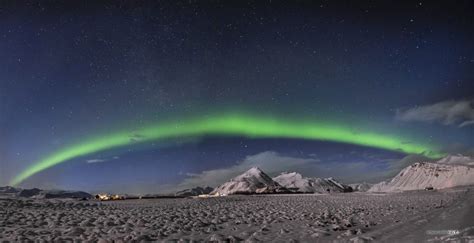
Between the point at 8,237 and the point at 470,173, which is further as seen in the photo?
the point at 470,173

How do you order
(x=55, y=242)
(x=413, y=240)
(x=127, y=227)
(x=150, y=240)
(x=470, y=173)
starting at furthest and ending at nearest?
(x=470, y=173) → (x=127, y=227) → (x=150, y=240) → (x=55, y=242) → (x=413, y=240)

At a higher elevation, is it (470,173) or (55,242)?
(470,173)

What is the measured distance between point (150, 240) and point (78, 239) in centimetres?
199

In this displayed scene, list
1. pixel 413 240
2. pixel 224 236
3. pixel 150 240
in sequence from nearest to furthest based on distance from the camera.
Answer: pixel 413 240, pixel 150 240, pixel 224 236

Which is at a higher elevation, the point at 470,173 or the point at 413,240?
the point at 470,173

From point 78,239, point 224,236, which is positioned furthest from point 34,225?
point 224,236

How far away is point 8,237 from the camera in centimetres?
1066

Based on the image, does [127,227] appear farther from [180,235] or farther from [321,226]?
[321,226]

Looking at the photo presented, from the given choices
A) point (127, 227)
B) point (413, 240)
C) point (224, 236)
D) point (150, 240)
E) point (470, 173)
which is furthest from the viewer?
point (470, 173)

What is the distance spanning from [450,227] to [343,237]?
9.20 ft

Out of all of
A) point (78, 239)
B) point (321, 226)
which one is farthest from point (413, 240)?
point (78, 239)

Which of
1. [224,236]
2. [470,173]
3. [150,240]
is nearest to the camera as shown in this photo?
[150,240]

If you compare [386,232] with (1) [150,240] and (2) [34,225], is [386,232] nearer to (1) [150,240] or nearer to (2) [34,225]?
(1) [150,240]

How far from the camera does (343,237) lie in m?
10.5
